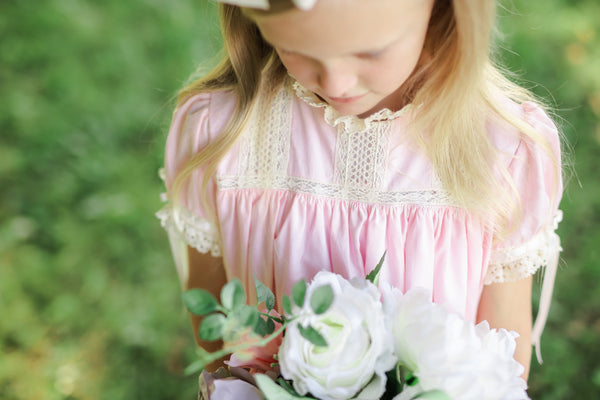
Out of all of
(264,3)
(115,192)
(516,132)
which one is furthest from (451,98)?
(115,192)

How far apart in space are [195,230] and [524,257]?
1.83ft

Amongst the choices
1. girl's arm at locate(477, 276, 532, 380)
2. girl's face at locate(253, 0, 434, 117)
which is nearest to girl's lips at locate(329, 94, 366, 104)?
girl's face at locate(253, 0, 434, 117)

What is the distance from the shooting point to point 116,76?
2160 mm

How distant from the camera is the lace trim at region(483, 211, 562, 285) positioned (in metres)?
0.98

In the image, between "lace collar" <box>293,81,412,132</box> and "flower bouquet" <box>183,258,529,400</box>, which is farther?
"lace collar" <box>293,81,412,132</box>

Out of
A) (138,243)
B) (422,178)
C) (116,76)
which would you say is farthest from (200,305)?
(116,76)

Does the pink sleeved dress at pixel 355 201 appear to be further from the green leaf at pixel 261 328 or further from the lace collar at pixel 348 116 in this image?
the green leaf at pixel 261 328

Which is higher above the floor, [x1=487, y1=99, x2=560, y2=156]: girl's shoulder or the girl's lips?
the girl's lips

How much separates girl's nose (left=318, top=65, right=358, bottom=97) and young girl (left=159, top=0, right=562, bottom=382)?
0.12 feet

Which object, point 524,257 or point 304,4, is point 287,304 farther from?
point 524,257

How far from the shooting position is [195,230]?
3.54 feet

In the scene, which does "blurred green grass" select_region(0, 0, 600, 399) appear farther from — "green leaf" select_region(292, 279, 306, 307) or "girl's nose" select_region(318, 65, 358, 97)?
"green leaf" select_region(292, 279, 306, 307)

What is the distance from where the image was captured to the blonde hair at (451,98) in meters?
0.82

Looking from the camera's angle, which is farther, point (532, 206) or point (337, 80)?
point (532, 206)
